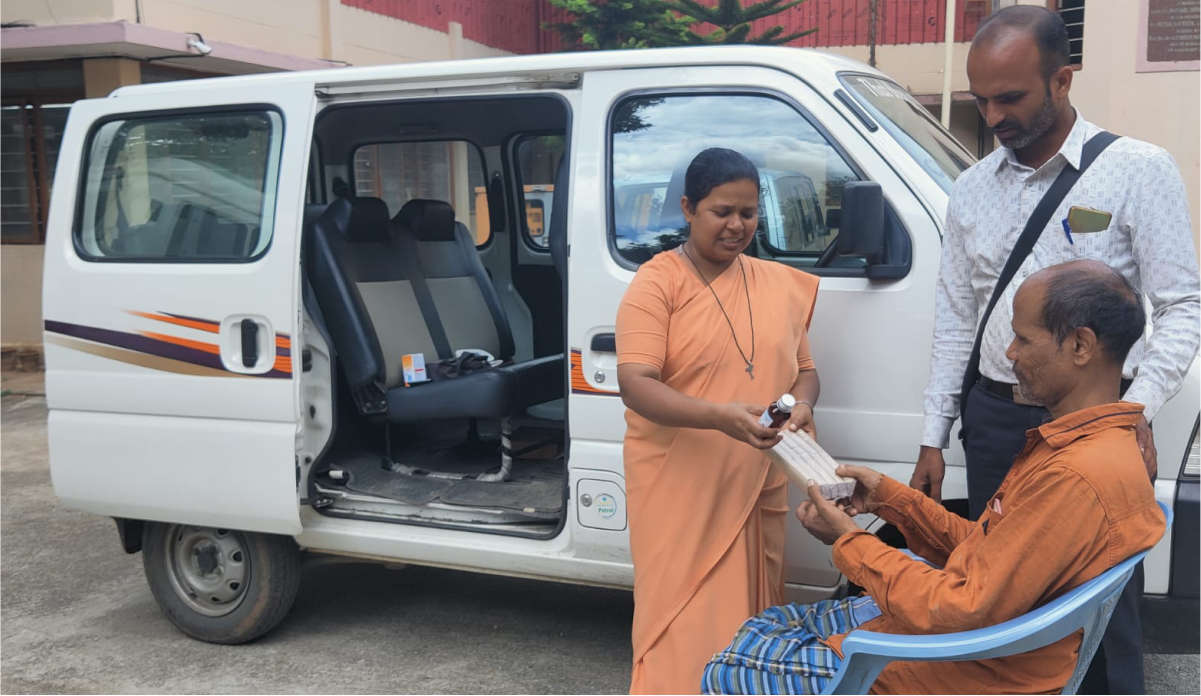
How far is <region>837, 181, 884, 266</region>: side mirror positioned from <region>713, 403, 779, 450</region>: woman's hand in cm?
60

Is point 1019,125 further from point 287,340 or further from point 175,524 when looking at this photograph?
point 175,524

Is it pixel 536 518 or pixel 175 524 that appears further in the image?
pixel 175 524

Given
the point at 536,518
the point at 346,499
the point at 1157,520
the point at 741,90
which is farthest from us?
the point at 346,499

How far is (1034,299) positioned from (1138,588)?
97cm

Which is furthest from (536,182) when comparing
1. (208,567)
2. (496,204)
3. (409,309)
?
(208,567)

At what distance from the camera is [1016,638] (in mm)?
1784

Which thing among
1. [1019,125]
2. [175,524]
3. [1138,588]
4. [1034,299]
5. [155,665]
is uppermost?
[1019,125]

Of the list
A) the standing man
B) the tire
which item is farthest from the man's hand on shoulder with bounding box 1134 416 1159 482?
the tire

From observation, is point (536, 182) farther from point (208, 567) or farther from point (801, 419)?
point (801, 419)

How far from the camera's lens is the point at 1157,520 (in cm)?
181

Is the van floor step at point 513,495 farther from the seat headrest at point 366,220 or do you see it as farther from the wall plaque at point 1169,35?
the wall plaque at point 1169,35

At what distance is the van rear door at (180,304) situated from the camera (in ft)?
12.0

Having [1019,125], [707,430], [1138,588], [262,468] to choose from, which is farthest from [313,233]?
[1138,588]

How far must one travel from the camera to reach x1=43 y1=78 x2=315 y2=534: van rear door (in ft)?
12.0
